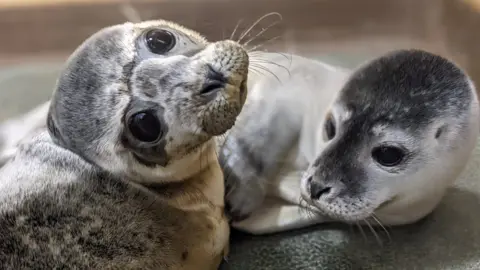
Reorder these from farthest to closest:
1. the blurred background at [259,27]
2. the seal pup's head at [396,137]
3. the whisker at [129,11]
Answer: the whisker at [129,11] < the blurred background at [259,27] < the seal pup's head at [396,137]

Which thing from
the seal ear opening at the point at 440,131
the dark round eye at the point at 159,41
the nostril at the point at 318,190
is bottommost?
the nostril at the point at 318,190

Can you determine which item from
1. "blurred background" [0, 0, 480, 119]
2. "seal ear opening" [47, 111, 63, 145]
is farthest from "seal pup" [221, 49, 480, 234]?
"blurred background" [0, 0, 480, 119]

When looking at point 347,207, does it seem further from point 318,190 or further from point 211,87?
point 211,87

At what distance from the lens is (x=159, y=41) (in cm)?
129

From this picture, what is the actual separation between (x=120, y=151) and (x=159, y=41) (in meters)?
0.20

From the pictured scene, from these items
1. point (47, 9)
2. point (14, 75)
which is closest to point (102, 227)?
point (14, 75)

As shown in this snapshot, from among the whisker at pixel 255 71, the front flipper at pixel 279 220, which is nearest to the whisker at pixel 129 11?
the whisker at pixel 255 71

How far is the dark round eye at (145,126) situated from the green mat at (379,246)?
1.26 ft

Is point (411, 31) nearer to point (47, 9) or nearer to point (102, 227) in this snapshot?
point (47, 9)

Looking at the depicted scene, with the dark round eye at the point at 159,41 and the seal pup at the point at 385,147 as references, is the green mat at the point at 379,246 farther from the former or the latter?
the dark round eye at the point at 159,41

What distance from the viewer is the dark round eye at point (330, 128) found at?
145 cm

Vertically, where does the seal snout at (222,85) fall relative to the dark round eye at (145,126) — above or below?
above

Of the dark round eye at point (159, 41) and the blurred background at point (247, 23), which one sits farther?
the blurred background at point (247, 23)

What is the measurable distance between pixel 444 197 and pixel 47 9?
57.8 inches
